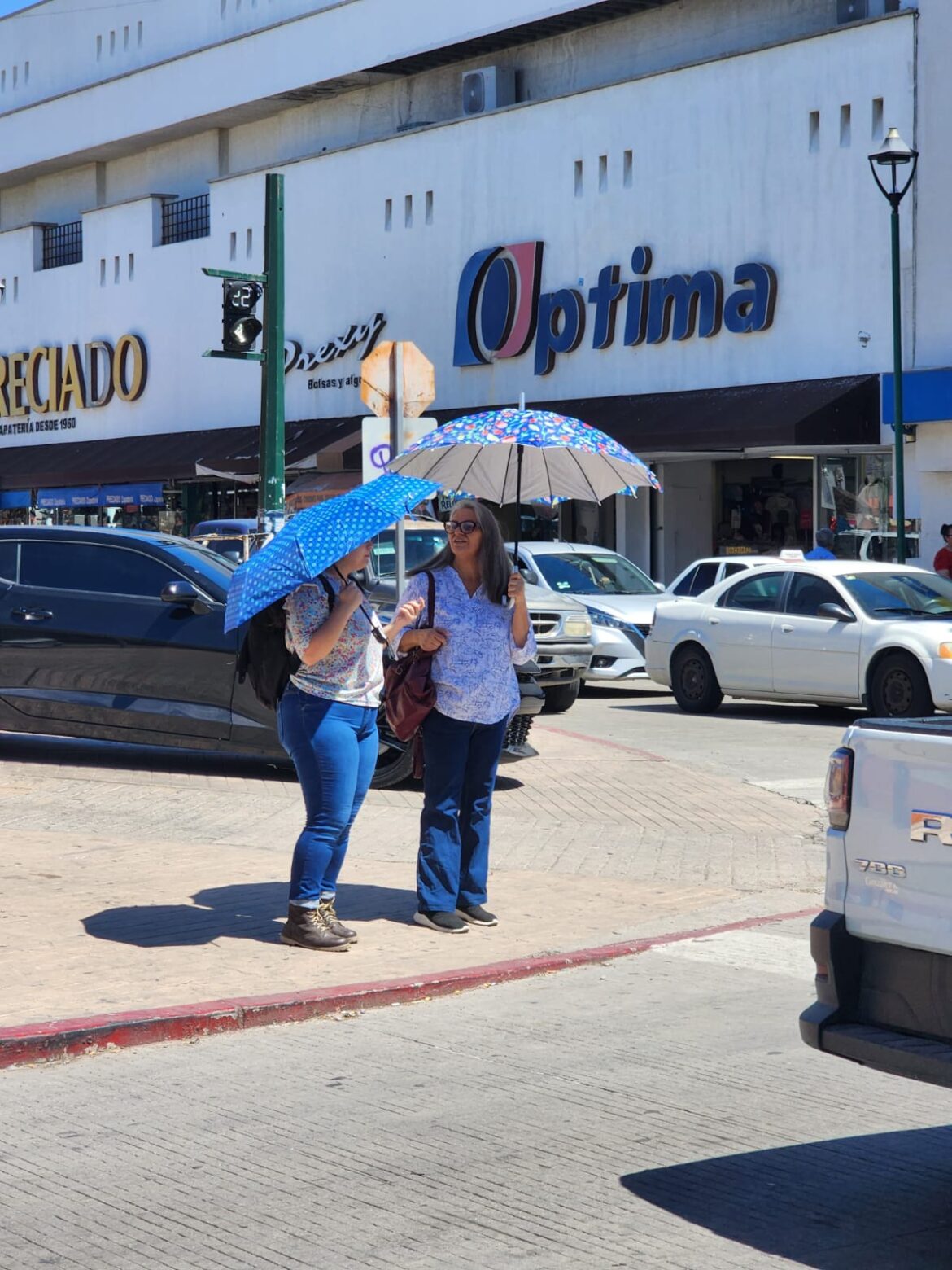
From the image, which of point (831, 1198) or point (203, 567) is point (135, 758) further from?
point (831, 1198)

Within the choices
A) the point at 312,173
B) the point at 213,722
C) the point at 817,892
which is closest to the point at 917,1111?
the point at 817,892

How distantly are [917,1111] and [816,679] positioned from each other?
12.0m

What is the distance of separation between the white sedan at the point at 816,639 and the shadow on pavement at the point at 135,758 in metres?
6.17

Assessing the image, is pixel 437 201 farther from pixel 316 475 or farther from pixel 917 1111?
pixel 917 1111

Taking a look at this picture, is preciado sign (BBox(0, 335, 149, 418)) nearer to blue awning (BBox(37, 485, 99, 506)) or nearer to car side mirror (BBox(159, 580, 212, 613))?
blue awning (BBox(37, 485, 99, 506))

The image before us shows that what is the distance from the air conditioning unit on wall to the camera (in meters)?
33.8

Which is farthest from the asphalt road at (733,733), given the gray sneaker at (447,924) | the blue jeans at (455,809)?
the gray sneaker at (447,924)

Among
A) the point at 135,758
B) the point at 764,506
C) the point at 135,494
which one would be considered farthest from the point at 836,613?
the point at 135,494

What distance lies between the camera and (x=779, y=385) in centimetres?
2711

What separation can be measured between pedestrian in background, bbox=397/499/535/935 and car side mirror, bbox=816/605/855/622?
9.59m

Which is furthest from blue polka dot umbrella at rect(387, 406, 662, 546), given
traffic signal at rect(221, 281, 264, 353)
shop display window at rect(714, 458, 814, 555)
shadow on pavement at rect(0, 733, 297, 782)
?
shop display window at rect(714, 458, 814, 555)

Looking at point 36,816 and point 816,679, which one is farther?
point 816,679

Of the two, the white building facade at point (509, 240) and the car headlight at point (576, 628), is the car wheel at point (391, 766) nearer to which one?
the car headlight at point (576, 628)

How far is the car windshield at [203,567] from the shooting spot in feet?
42.0
